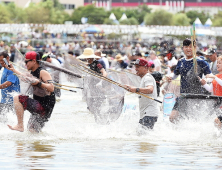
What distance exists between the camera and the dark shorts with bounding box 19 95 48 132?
9070 millimetres

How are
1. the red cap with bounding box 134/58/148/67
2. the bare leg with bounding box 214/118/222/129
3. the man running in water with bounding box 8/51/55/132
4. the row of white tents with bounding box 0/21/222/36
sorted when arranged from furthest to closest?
the row of white tents with bounding box 0/21/222/36 < the red cap with bounding box 134/58/148/67 < the man running in water with bounding box 8/51/55/132 < the bare leg with bounding box 214/118/222/129

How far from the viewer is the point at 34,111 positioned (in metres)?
9.11

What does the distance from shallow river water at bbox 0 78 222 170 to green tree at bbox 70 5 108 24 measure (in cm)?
9287

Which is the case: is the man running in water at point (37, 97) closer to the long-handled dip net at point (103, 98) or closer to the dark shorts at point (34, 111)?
the dark shorts at point (34, 111)

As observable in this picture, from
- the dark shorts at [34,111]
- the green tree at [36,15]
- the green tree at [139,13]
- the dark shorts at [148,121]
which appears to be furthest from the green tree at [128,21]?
the dark shorts at [148,121]

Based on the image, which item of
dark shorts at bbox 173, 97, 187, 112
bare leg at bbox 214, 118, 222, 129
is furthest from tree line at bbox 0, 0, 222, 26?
bare leg at bbox 214, 118, 222, 129

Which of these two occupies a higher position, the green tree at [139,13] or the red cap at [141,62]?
the red cap at [141,62]

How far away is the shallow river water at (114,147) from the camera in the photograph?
24.2 feet

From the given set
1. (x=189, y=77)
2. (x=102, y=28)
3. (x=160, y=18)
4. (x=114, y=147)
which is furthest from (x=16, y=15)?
(x=114, y=147)

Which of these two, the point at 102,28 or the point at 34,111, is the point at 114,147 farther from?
the point at 102,28

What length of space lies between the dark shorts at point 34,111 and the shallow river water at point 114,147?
20 centimetres

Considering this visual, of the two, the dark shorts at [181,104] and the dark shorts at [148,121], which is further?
the dark shorts at [181,104]

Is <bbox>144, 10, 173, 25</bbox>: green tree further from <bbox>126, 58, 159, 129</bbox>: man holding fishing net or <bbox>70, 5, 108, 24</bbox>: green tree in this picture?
<bbox>126, 58, 159, 129</bbox>: man holding fishing net

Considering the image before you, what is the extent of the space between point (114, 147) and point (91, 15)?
101 m
